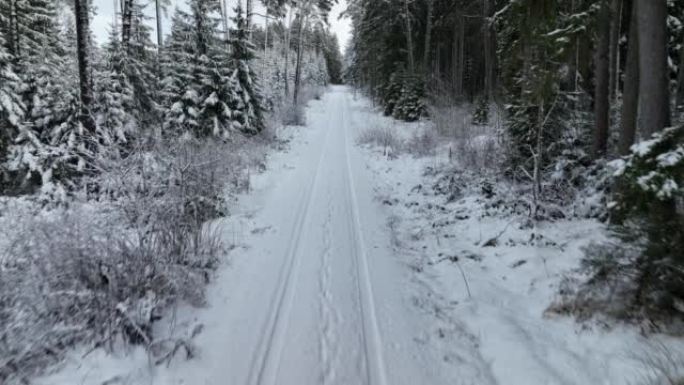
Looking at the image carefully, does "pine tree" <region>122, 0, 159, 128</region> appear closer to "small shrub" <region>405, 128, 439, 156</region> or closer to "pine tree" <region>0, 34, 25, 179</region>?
"pine tree" <region>0, 34, 25, 179</region>

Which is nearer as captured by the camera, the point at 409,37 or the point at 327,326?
the point at 327,326

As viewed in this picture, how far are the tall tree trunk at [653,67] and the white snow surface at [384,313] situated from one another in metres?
1.51

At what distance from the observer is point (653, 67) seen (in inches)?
167

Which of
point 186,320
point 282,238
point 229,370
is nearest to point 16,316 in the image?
point 186,320

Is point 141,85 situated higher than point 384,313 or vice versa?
point 141,85

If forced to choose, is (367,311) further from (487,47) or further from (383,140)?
(487,47)

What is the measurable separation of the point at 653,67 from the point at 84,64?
1015cm

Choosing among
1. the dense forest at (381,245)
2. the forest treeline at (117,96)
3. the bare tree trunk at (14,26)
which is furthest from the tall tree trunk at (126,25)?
the bare tree trunk at (14,26)

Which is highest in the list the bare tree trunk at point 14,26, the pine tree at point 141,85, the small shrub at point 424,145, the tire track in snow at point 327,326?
the bare tree trunk at point 14,26

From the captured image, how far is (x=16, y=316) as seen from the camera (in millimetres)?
2959

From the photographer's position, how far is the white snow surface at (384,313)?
3.12m

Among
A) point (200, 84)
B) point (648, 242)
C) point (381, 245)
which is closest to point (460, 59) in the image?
point (200, 84)

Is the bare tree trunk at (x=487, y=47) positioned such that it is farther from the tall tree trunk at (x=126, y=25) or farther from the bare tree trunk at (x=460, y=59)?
the tall tree trunk at (x=126, y=25)

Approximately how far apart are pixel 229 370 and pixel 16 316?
167 centimetres
